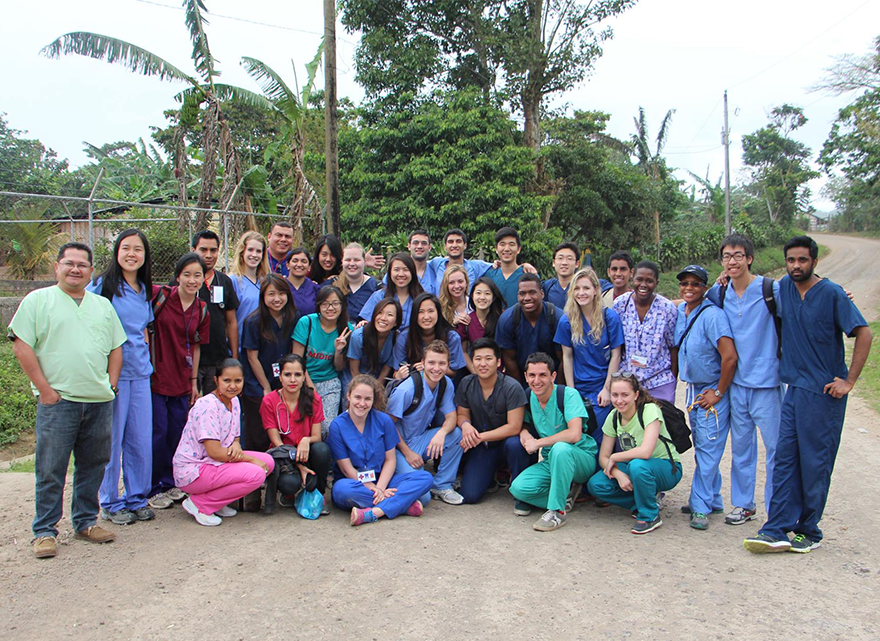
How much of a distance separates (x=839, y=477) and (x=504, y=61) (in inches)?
695

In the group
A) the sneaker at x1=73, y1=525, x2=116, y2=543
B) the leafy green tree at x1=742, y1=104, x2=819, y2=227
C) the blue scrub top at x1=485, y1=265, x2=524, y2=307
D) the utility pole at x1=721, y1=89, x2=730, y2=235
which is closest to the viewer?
the sneaker at x1=73, y1=525, x2=116, y2=543

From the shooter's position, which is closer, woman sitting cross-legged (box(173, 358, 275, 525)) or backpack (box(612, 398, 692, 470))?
woman sitting cross-legged (box(173, 358, 275, 525))

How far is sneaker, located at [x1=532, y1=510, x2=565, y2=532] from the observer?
4711mm

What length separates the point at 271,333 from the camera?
215 inches

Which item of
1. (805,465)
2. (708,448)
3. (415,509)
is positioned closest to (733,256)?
(708,448)

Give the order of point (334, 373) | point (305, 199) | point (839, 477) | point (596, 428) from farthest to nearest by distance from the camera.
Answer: point (305, 199), point (839, 477), point (334, 373), point (596, 428)

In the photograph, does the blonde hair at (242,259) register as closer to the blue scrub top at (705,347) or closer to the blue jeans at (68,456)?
the blue jeans at (68,456)

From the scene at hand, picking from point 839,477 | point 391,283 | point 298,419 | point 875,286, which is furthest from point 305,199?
point 875,286

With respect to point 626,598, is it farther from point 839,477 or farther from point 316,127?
point 316,127

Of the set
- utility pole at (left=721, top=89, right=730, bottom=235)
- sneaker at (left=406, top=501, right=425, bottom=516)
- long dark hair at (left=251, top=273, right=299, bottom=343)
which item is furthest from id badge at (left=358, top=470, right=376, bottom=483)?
utility pole at (left=721, top=89, right=730, bottom=235)

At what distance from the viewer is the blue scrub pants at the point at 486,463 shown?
5.32 metres

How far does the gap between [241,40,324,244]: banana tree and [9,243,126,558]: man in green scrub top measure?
31.2 feet

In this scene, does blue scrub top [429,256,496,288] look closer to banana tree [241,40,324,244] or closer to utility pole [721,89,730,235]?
banana tree [241,40,324,244]

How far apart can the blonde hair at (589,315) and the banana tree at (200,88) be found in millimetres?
8336
